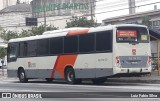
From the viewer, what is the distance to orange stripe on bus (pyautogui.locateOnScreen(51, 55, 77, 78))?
27.7 meters

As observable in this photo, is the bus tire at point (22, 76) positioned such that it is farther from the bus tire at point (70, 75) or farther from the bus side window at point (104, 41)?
the bus side window at point (104, 41)

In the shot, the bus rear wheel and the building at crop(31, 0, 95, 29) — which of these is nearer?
the bus rear wheel

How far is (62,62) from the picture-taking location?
28.6 m

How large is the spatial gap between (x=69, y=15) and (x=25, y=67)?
218 ft

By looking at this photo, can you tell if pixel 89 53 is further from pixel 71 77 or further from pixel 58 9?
pixel 58 9

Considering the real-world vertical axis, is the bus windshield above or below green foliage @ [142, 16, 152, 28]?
below

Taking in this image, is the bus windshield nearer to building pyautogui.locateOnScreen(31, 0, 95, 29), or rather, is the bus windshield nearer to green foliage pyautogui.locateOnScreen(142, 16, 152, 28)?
green foliage pyautogui.locateOnScreen(142, 16, 152, 28)

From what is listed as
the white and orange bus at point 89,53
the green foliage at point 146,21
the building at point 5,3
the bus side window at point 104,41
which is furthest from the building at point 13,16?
the bus side window at point 104,41

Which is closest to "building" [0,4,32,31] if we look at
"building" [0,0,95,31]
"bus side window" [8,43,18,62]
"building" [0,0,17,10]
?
"building" [0,0,95,31]

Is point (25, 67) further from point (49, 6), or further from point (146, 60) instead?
point (49, 6)

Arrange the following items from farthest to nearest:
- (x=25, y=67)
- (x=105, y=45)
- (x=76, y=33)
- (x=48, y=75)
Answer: (x=25, y=67) → (x=48, y=75) → (x=76, y=33) → (x=105, y=45)

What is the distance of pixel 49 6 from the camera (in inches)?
4107

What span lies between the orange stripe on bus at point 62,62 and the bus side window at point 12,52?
4813 mm

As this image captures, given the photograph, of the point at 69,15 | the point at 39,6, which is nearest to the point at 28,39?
the point at 69,15
